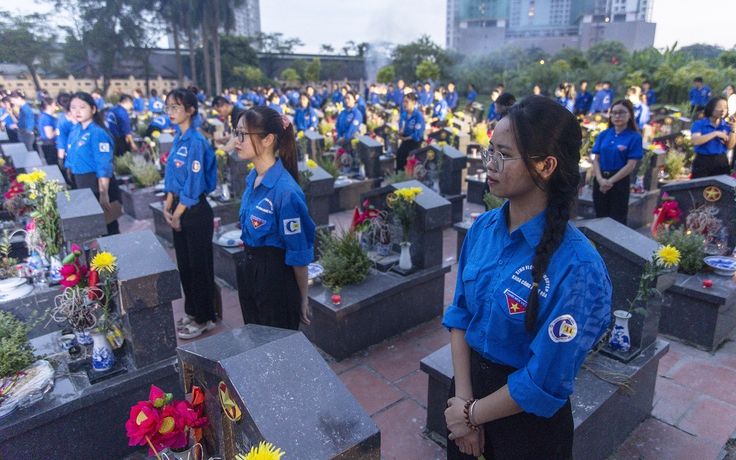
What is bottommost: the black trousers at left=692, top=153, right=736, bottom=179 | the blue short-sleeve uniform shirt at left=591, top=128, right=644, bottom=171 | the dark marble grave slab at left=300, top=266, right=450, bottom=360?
the dark marble grave slab at left=300, top=266, right=450, bottom=360

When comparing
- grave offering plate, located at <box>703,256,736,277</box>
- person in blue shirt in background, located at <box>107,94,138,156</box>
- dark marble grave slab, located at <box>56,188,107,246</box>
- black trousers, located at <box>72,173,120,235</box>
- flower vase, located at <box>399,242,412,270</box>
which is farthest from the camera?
person in blue shirt in background, located at <box>107,94,138,156</box>

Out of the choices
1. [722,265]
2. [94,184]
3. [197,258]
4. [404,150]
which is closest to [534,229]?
[197,258]

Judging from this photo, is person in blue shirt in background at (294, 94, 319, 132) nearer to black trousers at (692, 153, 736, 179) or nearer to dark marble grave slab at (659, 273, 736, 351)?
black trousers at (692, 153, 736, 179)

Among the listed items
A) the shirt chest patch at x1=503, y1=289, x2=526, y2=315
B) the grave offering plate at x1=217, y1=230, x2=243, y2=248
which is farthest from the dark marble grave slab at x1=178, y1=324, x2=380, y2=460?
the grave offering plate at x1=217, y1=230, x2=243, y2=248

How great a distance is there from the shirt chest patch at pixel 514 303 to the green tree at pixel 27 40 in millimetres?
20882

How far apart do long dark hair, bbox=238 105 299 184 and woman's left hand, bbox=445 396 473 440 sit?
1721mm

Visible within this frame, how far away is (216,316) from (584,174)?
20.2 feet

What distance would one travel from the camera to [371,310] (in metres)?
3.95

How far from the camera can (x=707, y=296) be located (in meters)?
3.76

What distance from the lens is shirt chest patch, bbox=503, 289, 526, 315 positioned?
1.45 metres

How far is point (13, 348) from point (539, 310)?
2.56m

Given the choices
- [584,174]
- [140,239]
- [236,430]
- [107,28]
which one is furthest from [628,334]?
[107,28]

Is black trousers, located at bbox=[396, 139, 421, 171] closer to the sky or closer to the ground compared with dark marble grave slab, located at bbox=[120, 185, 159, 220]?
closer to the sky

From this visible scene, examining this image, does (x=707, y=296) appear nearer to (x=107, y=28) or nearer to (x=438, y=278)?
(x=438, y=278)
